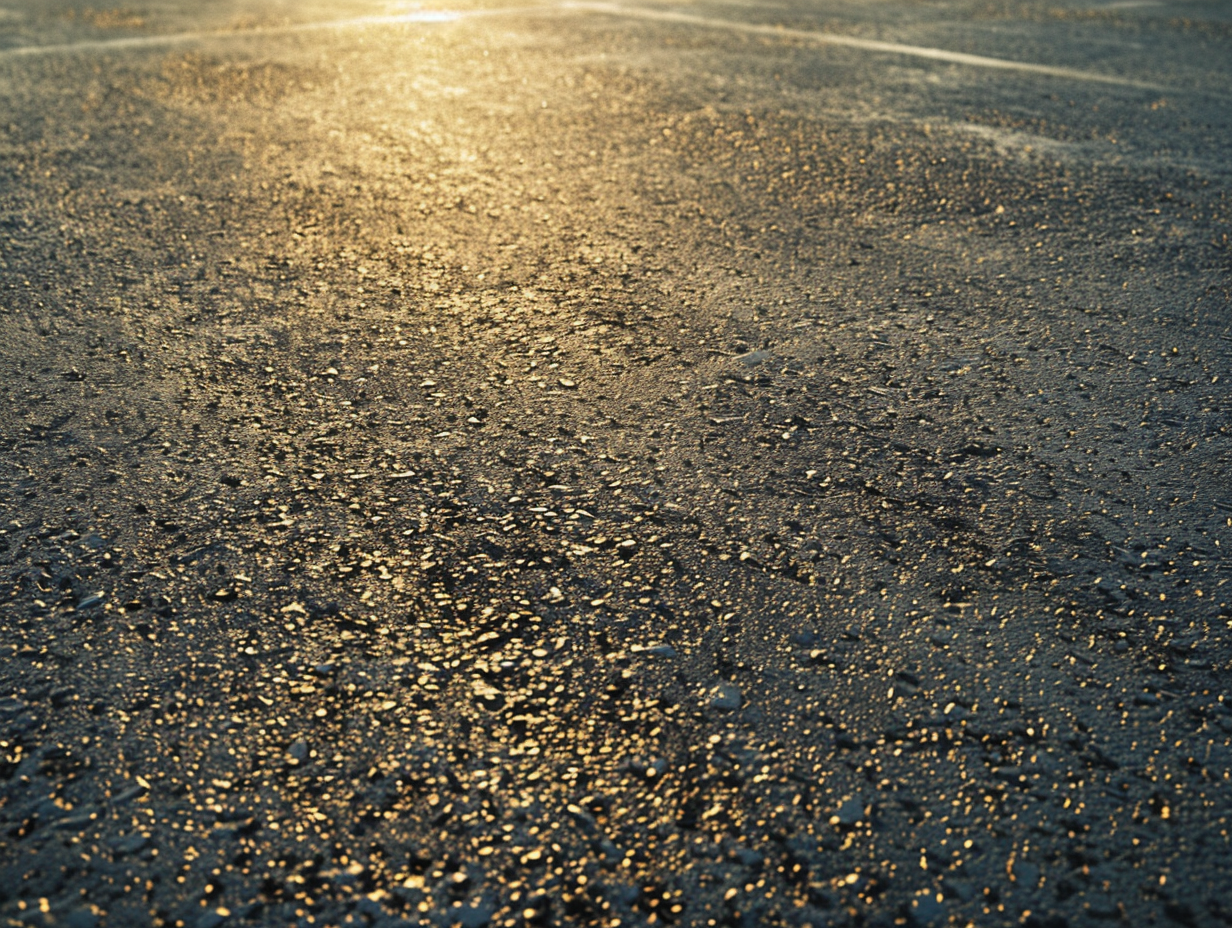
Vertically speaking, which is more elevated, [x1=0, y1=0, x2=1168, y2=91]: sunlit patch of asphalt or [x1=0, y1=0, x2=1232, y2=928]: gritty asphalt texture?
[x1=0, y1=0, x2=1168, y2=91]: sunlit patch of asphalt

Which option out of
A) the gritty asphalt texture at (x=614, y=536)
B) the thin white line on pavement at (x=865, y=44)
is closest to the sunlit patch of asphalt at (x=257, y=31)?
the thin white line on pavement at (x=865, y=44)

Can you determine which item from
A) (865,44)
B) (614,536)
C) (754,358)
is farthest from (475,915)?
(865,44)

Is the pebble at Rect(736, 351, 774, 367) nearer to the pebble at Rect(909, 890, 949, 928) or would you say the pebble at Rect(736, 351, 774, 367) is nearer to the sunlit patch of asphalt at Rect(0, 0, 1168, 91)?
the pebble at Rect(909, 890, 949, 928)

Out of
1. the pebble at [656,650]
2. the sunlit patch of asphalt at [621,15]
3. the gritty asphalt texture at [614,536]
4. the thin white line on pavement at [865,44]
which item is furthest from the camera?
the sunlit patch of asphalt at [621,15]

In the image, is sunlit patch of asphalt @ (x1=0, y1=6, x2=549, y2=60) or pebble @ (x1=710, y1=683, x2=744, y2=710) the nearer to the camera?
pebble @ (x1=710, y1=683, x2=744, y2=710)

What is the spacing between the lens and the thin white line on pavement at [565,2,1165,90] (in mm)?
6273

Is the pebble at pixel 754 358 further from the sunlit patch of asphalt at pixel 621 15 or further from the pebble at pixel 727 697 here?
the sunlit patch of asphalt at pixel 621 15

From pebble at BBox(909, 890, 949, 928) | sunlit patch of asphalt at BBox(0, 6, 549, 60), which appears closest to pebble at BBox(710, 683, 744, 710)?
pebble at BBox(909, 890, 949, 928)

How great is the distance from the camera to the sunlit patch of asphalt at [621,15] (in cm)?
647

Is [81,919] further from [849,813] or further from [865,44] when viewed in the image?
[865,44]

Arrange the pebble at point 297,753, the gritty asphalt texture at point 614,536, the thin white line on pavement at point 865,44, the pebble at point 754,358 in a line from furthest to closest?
the thin white line on pavement at point 865,44
the pebble at point 754,358
the pebble at point 297,753
the gritty asphalt texture at point 614,536

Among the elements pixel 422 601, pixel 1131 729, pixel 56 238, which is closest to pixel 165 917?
pixel 422 601

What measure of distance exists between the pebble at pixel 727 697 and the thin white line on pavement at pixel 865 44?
5.53 m

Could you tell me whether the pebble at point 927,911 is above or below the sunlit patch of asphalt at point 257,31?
below
